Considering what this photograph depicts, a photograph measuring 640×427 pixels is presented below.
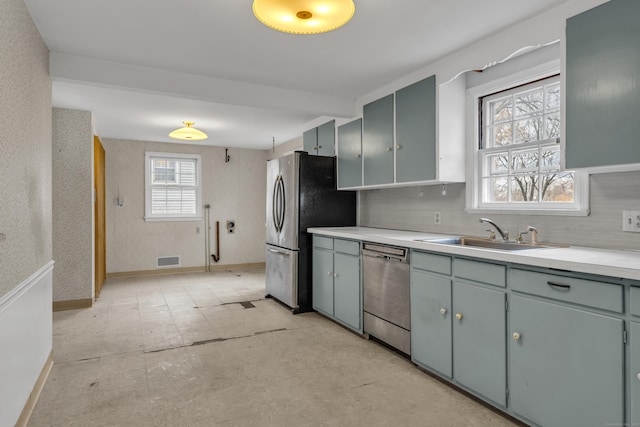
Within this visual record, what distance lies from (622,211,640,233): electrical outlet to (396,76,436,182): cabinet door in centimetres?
133

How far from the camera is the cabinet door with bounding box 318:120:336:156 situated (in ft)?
15.6

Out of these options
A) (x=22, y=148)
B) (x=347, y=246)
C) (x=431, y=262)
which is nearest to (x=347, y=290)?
(x=347, y=246)

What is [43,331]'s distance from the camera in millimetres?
2686

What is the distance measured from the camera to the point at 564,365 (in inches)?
73.2

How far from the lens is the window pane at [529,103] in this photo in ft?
9.39

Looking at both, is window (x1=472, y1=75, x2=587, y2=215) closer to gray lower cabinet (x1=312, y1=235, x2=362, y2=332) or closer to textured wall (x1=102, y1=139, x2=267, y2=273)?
gray lower cabinet (x1=312, y1=235, x2=362, y2=332)

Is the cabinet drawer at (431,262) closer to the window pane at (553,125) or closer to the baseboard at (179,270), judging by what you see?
the window pane at (553,125)

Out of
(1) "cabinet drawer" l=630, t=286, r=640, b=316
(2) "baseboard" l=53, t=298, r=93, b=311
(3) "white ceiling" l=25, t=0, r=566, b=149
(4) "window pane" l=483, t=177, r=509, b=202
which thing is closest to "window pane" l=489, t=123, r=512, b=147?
(4) "window pane" l=483, t=177, r=509, b=202

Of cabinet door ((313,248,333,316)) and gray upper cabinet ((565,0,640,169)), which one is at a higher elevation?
gray upper cabinet ((565,0,640,169))

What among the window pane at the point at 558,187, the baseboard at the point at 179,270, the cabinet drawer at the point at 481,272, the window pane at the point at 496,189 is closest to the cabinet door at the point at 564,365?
the cabinet drawer at the point at 481,272

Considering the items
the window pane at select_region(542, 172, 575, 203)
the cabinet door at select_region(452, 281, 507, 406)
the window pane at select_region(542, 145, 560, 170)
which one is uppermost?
the window pane at select_region(542, 145, 560, 170)

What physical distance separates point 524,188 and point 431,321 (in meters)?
1.27

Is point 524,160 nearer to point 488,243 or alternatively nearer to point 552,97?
point 552,97

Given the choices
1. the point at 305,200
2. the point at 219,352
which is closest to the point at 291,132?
the point at 305,200
